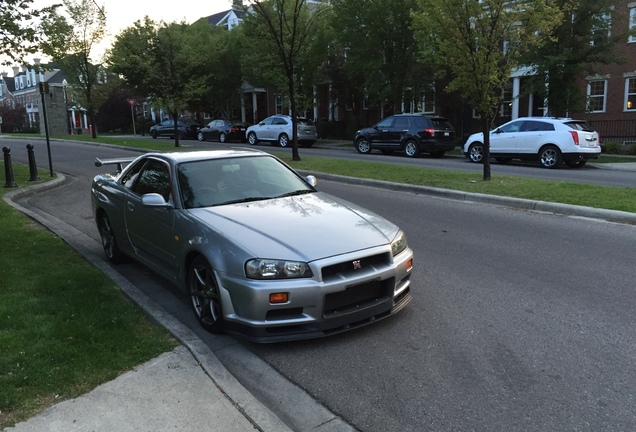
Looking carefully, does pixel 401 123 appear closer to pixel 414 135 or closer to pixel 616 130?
pixel 414 135

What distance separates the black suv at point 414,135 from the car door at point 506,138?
3.02 meters

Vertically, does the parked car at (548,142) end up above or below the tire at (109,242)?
above

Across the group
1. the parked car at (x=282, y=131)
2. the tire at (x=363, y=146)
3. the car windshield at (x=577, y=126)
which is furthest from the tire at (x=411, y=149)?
the parked car at (x=282, y=131)

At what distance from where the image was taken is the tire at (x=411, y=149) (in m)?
22.0

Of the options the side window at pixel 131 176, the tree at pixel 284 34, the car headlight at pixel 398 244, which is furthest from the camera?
the tree at pixel 284 34

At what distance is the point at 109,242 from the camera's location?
6699 millimetres

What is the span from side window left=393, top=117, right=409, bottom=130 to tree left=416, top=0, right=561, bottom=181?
9.92m

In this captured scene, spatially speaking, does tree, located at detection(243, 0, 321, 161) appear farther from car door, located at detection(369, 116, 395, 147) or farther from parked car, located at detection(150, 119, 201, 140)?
parked car, located at detection(150, 119, 201, 140)

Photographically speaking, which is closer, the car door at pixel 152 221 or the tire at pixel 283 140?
the car door at pixel 152 221

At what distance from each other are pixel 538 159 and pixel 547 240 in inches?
458

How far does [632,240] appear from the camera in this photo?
7.18m

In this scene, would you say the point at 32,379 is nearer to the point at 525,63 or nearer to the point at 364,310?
the point at 364,310

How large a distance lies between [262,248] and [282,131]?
24.5 metres

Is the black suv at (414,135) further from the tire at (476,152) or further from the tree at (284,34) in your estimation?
the tree at (284,34)
